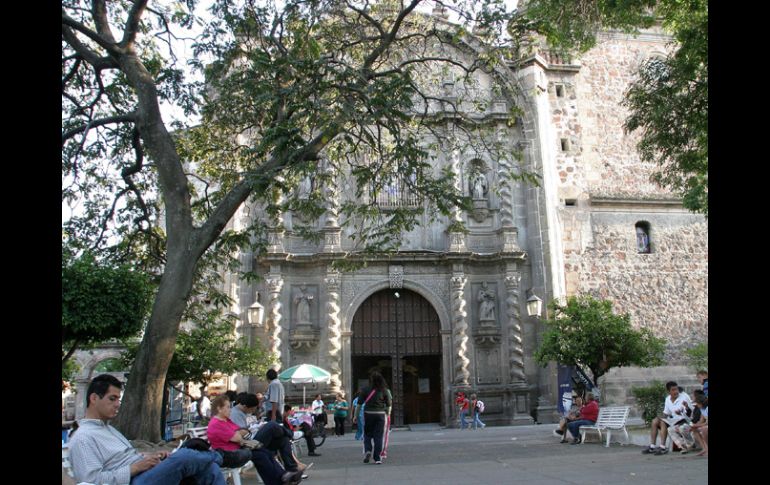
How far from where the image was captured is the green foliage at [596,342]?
15.2m

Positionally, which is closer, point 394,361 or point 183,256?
point 183,256

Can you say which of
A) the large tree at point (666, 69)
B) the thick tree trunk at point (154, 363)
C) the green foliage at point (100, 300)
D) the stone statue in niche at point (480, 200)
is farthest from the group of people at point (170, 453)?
the stone statue in niche at point (480, 200)

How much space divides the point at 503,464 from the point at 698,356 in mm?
12214

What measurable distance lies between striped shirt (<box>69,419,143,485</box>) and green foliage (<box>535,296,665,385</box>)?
1229 cm

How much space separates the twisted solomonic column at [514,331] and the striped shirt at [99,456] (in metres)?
16.0

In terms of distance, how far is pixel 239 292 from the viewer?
1942cm

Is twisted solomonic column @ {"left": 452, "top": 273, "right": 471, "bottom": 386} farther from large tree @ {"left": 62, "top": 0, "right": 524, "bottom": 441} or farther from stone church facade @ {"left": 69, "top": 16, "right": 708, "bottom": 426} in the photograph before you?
large tree @ {"left": 62, "top": 0, "right": 524, "bottom": 441}

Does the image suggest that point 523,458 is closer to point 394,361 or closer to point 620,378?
point 394,361

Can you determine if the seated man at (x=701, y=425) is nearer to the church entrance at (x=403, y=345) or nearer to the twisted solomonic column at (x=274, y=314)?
the church entrance at (x=403, y=345)

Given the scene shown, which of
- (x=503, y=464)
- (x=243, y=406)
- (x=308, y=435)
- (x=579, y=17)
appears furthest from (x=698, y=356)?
(x=243, y=406)

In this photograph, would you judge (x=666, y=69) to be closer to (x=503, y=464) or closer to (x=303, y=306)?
(x=503, y=464)

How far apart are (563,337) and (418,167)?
23.5ft

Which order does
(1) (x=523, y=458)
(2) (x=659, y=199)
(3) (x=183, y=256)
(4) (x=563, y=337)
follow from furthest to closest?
(2) (x=659, y=199)
(4) (x=563, y=337)
(1) (x=523, y=458)
(3) (x=183, y=256)
